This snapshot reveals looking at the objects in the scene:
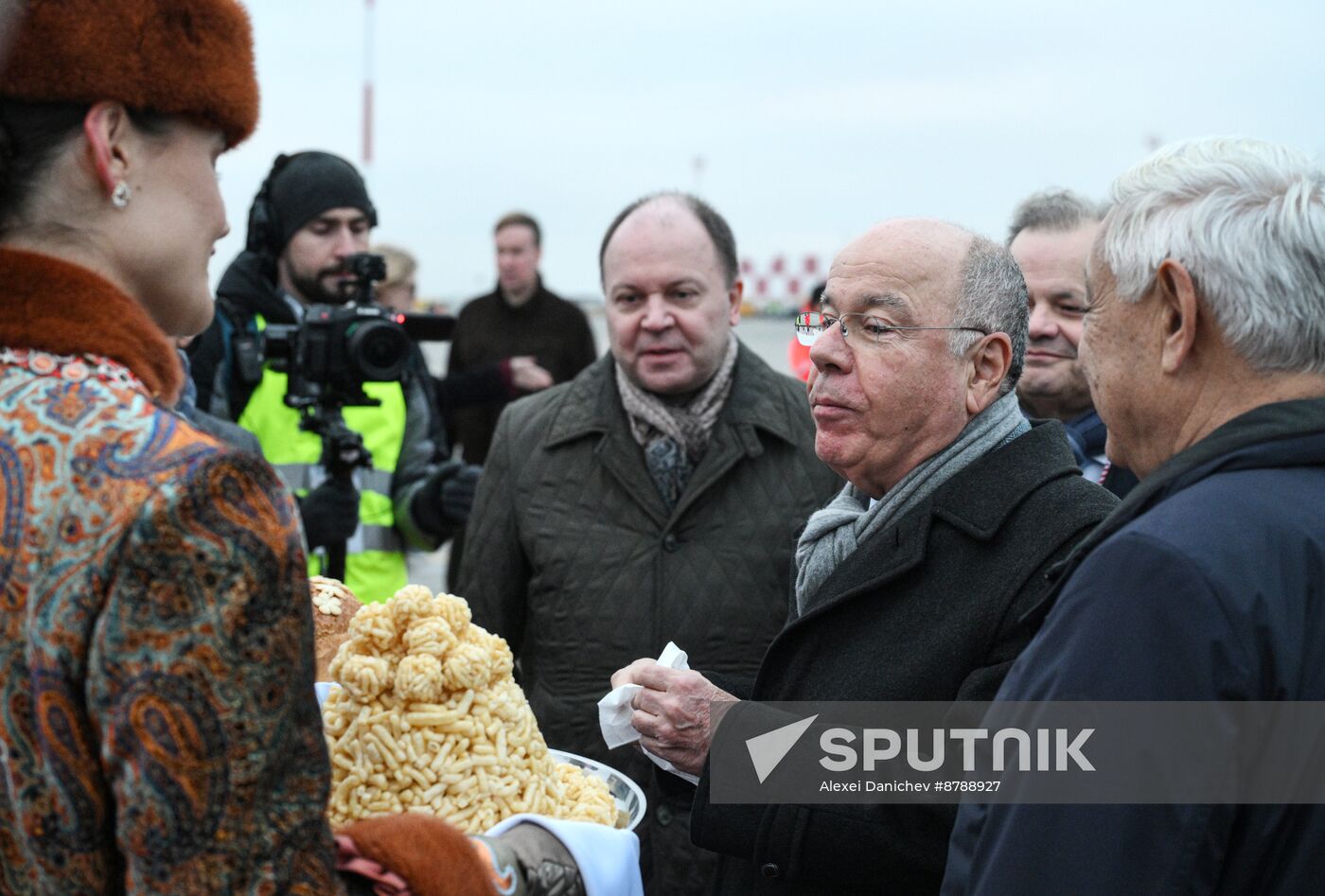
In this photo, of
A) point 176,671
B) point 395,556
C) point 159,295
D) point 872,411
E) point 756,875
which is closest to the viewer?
point 176,671

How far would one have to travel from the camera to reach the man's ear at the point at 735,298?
3814 mm

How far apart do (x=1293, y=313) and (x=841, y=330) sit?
994 millimetres

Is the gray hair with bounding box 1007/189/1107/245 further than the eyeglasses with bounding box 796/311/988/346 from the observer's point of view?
Yes

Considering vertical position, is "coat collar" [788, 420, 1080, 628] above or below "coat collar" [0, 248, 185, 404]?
below

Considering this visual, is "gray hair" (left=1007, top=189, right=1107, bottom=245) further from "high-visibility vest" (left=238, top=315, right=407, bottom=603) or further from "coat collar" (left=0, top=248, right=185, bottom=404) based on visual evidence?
"coat collar" (left=0, top=248, right=185, bottom=404)

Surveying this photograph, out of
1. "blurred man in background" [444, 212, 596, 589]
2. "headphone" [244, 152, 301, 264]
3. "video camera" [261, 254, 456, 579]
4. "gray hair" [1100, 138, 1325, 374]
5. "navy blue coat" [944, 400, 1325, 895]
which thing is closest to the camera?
"navy blue coat" [944, 400, 1325, 895]

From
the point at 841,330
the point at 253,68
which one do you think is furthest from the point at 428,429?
the point at 253,68

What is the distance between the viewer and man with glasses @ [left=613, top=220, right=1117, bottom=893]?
2.10 meters

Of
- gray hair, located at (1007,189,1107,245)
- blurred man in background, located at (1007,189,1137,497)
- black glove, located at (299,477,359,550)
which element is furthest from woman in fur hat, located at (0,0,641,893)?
gray hair, located at (1007,189,1107,245)

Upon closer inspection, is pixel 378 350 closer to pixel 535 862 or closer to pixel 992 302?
pixel 992 302

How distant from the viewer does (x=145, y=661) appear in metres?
1.19

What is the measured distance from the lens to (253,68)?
1.50 m

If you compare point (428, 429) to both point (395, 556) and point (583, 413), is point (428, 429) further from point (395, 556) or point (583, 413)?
point (583, 413)

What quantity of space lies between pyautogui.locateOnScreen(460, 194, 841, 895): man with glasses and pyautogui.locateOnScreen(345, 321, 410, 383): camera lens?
391 mm
